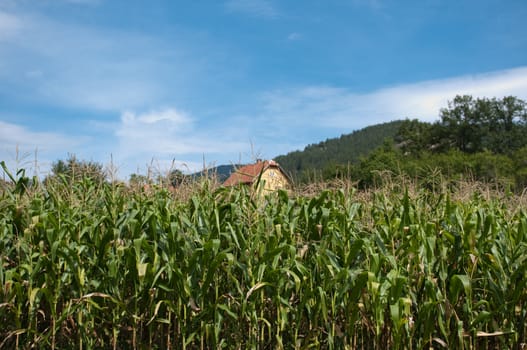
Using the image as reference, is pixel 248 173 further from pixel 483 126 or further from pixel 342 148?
pixel 342 148

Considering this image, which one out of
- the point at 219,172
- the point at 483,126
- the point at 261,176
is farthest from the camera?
the point at 483,126

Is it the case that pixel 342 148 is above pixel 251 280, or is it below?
above

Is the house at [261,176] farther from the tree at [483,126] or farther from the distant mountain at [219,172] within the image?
the tree at [483,126]

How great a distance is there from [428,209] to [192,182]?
291cm

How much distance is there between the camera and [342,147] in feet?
538

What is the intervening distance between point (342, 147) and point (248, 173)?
162m

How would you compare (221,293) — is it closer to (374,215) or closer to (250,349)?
(250,349)

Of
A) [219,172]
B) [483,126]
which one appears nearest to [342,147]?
[483,126]

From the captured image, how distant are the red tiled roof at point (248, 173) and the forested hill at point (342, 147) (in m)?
131

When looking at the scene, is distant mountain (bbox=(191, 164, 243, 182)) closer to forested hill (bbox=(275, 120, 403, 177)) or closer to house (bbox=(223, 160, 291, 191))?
house (bbox=(223, 160, 291, 191))

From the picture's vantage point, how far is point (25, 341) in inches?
179

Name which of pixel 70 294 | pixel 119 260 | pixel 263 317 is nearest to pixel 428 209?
pixel 263 317

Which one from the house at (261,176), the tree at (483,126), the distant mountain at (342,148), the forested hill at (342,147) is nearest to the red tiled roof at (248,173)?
the house at (261,176)

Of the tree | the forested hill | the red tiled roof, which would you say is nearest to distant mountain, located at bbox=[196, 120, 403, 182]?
the forested hill
